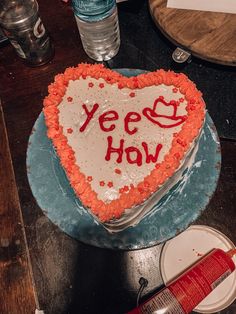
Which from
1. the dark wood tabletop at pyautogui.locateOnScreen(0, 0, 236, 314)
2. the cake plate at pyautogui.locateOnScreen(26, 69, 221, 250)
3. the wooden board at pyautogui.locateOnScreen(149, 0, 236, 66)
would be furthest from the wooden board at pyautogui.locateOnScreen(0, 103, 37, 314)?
the wooden board at pyautogui.locateOnScreen(149, 0, 236, 66)

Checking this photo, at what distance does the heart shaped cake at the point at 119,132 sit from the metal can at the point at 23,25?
30cm

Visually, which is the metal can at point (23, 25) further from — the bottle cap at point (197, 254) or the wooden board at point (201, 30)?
the bottle cap at point (197, 254)

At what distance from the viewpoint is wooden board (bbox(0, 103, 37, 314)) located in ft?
3.97

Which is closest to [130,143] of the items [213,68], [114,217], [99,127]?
[99,127]

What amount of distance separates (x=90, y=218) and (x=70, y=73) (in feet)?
1.78

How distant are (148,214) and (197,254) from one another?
0.71ft

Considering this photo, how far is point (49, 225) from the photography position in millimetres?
1318

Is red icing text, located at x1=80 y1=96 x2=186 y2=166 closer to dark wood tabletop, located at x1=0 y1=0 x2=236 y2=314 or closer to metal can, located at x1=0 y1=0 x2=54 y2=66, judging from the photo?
dark wood tabletop, located at x1=0 y1=0 x2=236 y2=314

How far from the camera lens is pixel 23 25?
1434 millimetres

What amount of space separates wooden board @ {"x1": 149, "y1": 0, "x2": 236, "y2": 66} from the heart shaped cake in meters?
0.20

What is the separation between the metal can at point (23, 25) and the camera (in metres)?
1.43

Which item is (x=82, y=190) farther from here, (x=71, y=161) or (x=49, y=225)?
(x=49, y=225)

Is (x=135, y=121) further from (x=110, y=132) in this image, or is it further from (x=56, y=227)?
(x=56, y=227)

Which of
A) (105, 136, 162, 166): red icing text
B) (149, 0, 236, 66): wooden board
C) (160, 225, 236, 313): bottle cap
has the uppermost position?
(149, 0, 236, 66): wooden board
